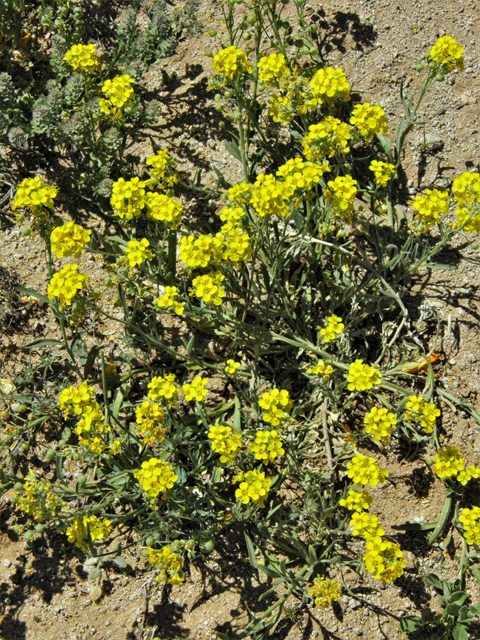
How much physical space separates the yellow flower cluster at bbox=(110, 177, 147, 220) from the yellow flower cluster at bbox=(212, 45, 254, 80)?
33.6 inches

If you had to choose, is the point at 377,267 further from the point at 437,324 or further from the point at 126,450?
the point at 126,450

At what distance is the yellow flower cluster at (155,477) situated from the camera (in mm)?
2525

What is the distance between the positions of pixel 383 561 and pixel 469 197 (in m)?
2.01

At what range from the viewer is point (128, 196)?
2846 mm

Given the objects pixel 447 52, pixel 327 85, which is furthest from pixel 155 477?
pixel 447 52

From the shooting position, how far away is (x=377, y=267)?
3.36 meters

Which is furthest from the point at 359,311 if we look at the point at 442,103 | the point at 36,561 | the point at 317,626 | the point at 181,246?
the point at 36,561

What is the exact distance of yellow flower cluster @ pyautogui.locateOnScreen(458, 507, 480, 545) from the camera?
2.74 meters

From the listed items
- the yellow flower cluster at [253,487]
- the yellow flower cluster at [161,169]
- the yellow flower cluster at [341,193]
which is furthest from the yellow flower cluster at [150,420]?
the yellow flower cluster at [341,193]

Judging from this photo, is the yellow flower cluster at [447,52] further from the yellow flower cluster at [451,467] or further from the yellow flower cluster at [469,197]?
the yellow flower cluster at [451,467]

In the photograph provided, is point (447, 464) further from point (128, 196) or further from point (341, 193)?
point (128, 196)

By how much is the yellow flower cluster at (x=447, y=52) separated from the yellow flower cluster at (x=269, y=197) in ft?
4.28

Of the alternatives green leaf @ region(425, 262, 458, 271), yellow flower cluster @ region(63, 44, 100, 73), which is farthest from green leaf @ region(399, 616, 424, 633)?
yellow flower cluster @ region(63, 44, 100, 73)

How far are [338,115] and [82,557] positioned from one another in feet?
11.5
